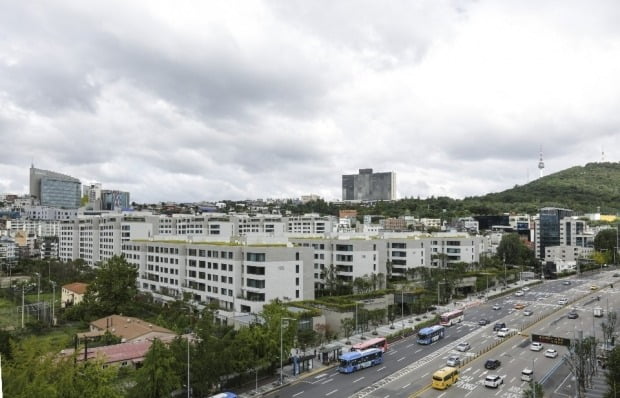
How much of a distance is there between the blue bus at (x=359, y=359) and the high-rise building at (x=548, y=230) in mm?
110377

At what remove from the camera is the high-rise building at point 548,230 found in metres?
136

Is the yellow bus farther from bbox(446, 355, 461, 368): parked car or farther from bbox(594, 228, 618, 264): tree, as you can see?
bbox(594, 228, 618, 264): tree

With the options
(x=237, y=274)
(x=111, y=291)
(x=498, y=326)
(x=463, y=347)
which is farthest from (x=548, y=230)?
(x=111, y=291)

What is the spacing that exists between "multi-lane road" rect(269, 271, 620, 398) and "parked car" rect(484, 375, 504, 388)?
1.06ft

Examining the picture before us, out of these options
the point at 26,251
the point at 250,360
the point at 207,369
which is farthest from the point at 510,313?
the point at 26,251

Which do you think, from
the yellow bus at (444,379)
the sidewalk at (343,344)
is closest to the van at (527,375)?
the yellow bus at (444,379)

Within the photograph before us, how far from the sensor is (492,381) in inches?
1519

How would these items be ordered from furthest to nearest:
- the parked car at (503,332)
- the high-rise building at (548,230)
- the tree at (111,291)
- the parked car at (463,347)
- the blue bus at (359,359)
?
the high-rise building at (548,230) → the tree at (111,291) → the parked car at (503,332) → the parked car at (463,347) → the blue bus at (359,359)

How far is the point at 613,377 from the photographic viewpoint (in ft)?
109

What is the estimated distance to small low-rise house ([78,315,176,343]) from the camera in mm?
48844

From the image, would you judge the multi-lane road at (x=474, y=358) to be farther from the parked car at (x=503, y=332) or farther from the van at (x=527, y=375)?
the parked car at (x=503, y=332)

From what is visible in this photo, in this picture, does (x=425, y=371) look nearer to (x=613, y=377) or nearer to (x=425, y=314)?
(x=613, y=377)

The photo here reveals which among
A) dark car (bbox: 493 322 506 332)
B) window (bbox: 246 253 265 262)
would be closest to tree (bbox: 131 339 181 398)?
window (bbox: 246 253 265 262)

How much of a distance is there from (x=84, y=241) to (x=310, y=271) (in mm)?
77772
